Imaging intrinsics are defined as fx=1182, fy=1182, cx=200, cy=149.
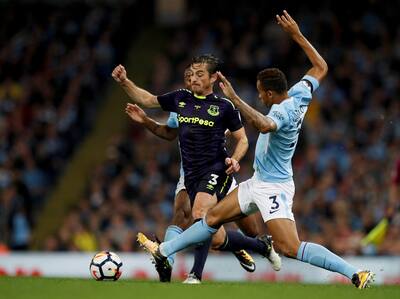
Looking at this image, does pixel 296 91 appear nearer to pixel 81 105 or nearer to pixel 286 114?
pixel 286 114

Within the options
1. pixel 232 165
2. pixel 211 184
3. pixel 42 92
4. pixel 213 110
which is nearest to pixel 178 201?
pixel 211 184

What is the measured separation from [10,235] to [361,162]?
19.4 feet

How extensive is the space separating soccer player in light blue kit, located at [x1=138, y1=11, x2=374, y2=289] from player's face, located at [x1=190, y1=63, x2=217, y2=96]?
911 mm

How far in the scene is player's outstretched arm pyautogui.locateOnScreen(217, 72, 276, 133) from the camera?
979 cm

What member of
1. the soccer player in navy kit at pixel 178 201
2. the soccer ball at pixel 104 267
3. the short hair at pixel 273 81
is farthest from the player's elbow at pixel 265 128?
the soccer ball at pixel 104 267

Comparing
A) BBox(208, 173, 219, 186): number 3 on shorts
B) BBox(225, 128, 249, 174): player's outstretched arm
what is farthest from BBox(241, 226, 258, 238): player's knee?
BBox(225, 128, 249, 174): player's outstretched arm

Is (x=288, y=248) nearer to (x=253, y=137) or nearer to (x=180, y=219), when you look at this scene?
(x=180, y=219)

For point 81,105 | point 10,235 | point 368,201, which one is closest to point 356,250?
point 368,201

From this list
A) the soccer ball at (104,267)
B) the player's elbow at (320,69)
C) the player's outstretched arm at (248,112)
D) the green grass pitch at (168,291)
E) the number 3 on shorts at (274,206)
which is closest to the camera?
the green grass pitch at (168,291)

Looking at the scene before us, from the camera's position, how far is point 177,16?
24.9 m

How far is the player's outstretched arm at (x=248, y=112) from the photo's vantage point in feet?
32.1

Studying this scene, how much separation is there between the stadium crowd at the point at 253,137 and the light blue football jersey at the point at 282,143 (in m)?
6.13

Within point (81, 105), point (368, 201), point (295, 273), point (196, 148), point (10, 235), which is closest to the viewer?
point (196, 148)

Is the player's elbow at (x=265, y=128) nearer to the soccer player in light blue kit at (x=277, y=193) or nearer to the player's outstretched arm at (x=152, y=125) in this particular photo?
the soccer player in light blue kit at (x=277, y=193)
